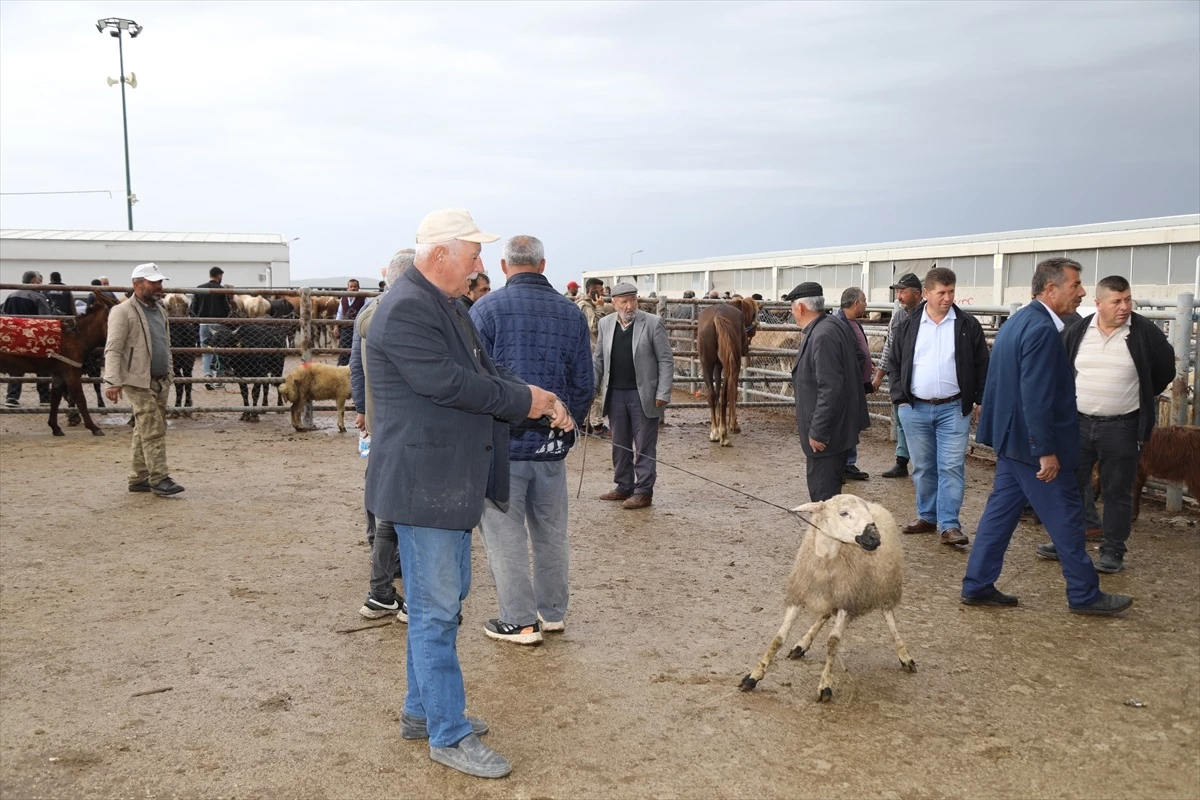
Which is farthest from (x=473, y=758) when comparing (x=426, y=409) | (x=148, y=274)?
(x=148, y=274)

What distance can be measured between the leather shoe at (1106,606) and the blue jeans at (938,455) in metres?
1.63

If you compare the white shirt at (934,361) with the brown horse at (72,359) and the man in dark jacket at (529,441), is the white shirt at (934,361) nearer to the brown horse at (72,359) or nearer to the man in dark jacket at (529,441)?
the man in dark jacket at (529,441)

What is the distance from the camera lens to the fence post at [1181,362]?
7695mm

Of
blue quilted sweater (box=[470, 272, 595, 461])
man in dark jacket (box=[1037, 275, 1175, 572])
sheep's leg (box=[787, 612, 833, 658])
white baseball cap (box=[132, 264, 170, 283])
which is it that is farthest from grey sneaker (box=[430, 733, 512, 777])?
white baseball cap (box=[132, 264, 170, 283])

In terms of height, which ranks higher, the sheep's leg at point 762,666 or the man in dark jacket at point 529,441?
the man in dark jacket at point 529,441

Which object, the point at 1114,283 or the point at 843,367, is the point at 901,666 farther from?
the point at 1114,283

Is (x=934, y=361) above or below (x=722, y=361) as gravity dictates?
above

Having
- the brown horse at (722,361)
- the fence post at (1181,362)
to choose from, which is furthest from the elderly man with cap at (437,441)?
the brown horse at (722,361)

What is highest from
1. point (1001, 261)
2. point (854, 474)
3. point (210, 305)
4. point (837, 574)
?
point (1001, 261)

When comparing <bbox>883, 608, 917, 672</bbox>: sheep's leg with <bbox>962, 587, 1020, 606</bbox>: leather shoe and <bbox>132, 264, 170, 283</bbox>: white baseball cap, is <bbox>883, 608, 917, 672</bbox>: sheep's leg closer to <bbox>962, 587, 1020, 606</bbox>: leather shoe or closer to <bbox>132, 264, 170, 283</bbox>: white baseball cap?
<bbox>962, 587, 1020, 606</bbox>: leather shoe

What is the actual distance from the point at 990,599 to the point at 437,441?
3648 millimetres

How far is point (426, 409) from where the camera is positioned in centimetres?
335

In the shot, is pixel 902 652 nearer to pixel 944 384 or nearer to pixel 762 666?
pixel 762 666

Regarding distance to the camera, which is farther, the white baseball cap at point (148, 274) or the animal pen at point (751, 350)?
the white baseball cap at point (148, 274)
